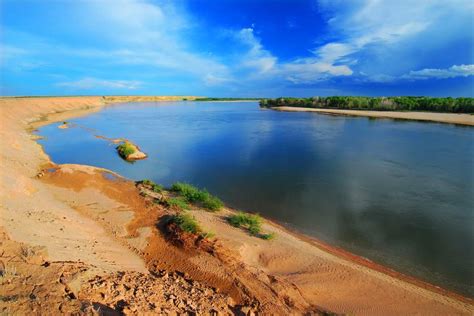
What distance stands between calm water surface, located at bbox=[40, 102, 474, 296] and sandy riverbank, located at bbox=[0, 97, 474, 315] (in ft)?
4.38

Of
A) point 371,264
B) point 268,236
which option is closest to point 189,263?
point 268,236

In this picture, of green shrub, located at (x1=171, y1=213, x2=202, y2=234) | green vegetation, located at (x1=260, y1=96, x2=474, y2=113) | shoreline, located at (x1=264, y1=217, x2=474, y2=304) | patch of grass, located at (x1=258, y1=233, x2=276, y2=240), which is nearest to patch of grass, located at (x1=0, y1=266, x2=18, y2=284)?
green shrub, located at (x1=171, y1=213, x2=202, y2=234)

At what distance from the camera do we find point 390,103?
5556cm

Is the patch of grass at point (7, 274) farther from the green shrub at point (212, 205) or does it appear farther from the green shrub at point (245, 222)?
the green shrub at point (212, 205)

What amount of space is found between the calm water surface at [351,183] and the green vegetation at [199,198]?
126 cm

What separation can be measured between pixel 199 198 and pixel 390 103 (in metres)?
58.6

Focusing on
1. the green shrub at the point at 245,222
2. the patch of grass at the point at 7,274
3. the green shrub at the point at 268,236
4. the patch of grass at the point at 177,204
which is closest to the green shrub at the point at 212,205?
the patch of grass at the point at 177,204

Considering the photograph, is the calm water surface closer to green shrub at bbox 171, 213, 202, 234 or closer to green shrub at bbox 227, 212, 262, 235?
green shrub at bbox 227, 212, 262, 235

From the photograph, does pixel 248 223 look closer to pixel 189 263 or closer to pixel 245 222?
pixel 245 222

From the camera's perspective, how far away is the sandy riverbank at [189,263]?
4285 mm

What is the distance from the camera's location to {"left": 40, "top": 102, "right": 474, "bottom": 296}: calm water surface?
7.32 metres

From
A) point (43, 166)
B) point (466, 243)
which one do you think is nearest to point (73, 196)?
point (43, 166)

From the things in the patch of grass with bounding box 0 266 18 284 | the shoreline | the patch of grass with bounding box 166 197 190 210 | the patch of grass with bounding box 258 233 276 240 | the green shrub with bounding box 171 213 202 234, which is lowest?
the shoreline

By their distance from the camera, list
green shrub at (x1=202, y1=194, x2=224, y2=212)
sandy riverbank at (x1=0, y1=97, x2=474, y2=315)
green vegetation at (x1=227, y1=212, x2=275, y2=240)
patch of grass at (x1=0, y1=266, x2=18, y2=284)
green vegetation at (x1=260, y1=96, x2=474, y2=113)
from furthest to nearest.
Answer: green vegetation at (x1=260, y1=96, x2=474, y2=113) < green shrub at (x1=202, y1=194, x2=224, y2=212) < green vegetation at (x1=227, y1=212, x2=275, y2=240) < sandy riverbank at (x1=0, y1=97, x2=474, y2=315) < patch of grass at (x1=0, y1=266, x2=18, y2=284)
